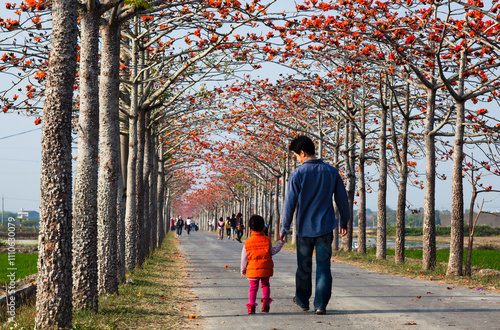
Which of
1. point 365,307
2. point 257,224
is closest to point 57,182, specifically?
point 257,224

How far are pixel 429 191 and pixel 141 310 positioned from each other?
8860 millimetres

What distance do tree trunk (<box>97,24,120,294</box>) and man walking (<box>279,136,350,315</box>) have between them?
3265mm

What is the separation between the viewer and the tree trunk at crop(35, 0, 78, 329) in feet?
18.5

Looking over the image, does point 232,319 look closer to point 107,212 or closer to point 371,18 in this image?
point 107,212

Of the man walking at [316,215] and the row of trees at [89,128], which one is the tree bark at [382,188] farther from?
the man walking at [316,215]

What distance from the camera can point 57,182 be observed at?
18.5ft

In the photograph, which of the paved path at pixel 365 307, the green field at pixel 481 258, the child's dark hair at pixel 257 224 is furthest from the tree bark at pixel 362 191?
the child's dark hair at pixel 257 224

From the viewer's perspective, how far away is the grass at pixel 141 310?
650 centimetres

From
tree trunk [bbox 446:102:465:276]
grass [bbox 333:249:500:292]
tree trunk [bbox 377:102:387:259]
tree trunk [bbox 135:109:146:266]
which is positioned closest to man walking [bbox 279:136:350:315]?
grass [bbox 333:249:500:292]

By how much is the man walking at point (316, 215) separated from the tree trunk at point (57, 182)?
250 cm

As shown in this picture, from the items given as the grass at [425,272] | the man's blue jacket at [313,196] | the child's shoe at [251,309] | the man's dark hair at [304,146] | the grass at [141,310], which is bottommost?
the grass at [425,272]

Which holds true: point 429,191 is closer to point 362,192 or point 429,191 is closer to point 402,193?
point 402,193

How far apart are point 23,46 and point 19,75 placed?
106cm

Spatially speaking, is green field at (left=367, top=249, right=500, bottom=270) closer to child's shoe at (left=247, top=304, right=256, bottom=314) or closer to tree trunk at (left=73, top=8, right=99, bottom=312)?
child's shoe at (left=247, top=304, right=256, bottom=314)
